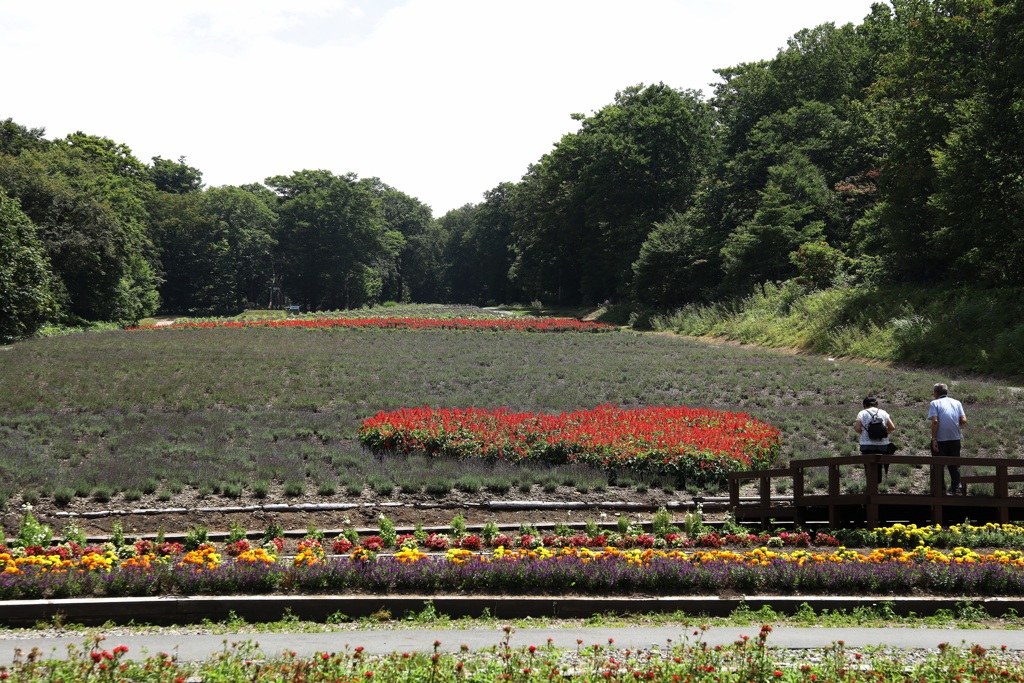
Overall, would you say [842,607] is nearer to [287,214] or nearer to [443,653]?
[443,653]

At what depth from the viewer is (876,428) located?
1177 centimetres

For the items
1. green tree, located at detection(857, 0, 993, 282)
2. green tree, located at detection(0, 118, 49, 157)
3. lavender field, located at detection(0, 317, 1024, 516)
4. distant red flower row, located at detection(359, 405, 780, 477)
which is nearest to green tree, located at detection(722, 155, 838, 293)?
green tree, located at detection(857, 0, 993, 282)

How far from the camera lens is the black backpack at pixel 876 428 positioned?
11.8 m

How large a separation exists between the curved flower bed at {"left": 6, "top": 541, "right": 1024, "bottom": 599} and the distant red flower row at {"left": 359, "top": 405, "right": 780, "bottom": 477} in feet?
19.5

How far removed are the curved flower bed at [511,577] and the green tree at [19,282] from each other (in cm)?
3180

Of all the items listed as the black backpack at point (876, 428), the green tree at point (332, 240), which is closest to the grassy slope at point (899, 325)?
the black backpack at point (876, 428)

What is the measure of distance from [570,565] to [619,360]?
2176 centimetres

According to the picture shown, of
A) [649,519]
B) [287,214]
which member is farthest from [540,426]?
[287,214]

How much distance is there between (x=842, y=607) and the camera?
24.9ft

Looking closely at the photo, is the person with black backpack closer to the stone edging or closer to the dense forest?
the stone edging

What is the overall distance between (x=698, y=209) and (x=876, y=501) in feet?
157

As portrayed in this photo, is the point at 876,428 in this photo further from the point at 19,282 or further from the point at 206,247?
the point at 206,247

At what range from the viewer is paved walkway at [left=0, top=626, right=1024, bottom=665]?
21.3ft

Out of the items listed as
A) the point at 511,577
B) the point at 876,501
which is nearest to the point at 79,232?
the point at 511,577
